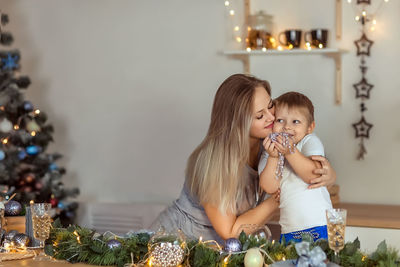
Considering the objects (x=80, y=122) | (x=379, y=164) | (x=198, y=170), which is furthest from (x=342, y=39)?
(x=80, y=122)

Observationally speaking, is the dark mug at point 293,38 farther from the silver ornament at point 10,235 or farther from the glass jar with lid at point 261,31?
the silver ornament at point 10,235

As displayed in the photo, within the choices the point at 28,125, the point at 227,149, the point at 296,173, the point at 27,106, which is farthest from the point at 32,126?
the point at 296,173

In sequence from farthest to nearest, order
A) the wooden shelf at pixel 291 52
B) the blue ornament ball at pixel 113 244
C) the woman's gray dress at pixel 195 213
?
the wooden shelf at pixel 291 52 < the woman's gray dress at pixel 195 213 < the blue ornament ball at pixel 113 244

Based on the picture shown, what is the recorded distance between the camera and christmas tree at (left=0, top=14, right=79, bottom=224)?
4.02m

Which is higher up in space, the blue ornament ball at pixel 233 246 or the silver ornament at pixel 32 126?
the blue ornament ball at pixel 233 246

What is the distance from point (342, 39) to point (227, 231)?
1745 mm

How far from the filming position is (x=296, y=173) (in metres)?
2.36

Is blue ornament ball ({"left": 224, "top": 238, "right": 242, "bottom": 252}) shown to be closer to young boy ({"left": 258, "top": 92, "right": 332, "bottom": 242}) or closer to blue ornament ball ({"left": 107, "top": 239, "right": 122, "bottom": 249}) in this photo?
blue ornament ball ({"left": 107, "top": 239, "right": 122, "bottom": 249})

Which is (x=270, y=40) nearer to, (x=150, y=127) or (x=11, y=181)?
(x=150, y=127)

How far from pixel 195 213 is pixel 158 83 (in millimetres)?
1687

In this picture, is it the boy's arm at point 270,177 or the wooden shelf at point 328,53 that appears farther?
the wooden shelf at point 328,53

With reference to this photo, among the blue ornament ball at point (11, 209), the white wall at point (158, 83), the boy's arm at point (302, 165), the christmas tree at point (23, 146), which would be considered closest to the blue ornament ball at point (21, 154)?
the christmas tree at point (23, 146)

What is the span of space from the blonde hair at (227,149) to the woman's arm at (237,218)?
0.03 metres

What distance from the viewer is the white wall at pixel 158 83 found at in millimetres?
3711
